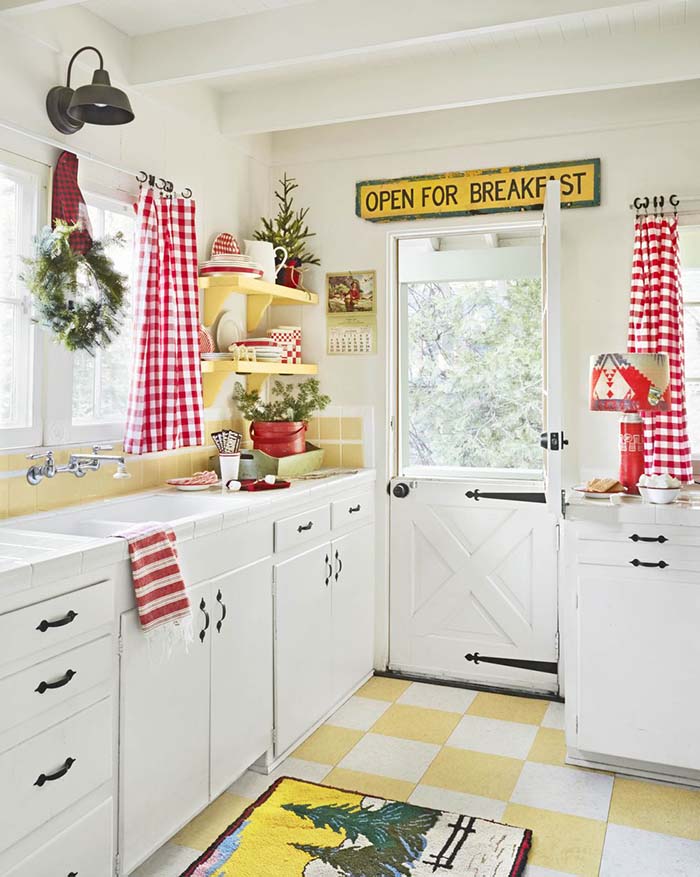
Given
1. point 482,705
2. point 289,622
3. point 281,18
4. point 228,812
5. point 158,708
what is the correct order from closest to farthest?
point 158,708 → point 228,812 → point 281,18 → point 289,622 → point 482,705

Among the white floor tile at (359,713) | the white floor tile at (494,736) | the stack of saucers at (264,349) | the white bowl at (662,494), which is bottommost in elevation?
the white floor tile at (494,736)

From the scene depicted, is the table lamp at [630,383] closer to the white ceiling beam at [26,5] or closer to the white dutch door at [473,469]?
the white dutch door at [473,469]

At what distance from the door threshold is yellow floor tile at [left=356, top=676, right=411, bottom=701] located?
38mm

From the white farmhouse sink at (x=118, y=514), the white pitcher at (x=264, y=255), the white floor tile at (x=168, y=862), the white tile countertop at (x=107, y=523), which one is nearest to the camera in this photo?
the white tile countertop at (x=107, y=523)

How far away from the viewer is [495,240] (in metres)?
3.98

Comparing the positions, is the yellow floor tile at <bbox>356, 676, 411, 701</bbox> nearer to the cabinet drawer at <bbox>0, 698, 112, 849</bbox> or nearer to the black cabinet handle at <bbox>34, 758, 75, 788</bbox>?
Result: the cabinet drawer at <bbox>0, 698, 112, 849</bbox>

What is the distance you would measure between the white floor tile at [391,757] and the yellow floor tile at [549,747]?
0.37 meters

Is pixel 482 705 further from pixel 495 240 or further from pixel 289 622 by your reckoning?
pixel 495 240

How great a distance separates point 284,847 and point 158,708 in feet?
1.87

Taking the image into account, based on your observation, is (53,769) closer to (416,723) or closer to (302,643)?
(302,643)

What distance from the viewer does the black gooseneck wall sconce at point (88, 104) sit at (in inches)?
93.7

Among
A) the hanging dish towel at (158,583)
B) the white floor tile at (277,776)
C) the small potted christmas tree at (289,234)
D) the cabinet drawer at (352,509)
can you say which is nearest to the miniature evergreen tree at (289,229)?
the small potted christmas tree at (289,234)

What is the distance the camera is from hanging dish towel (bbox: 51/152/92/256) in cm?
258

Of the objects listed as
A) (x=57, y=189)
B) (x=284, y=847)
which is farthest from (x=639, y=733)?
(x=57, y=189)
